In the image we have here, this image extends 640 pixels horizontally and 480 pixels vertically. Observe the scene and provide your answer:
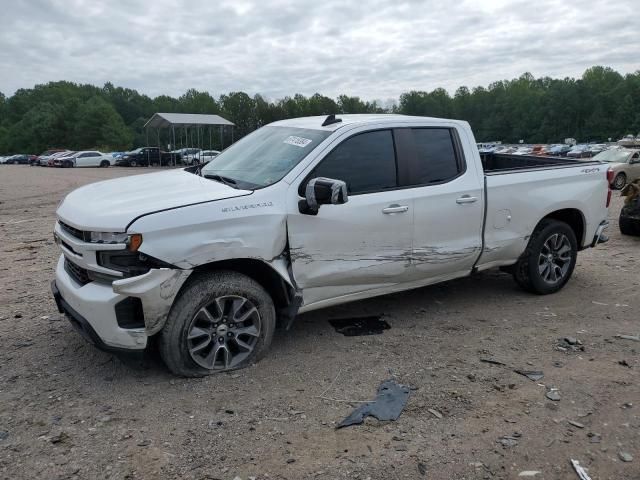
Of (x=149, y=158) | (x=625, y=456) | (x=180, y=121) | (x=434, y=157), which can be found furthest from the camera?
(x=149, y=158)

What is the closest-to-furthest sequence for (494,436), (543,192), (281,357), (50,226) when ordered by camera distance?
(494,436) < (281,357) < (543,192) < (50,226)

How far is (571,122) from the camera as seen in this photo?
121 metres

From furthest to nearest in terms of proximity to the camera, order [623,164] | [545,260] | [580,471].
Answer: [623,164] < [545,260] < [580,471]

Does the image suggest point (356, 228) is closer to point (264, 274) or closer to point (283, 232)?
Result: point (283, 232)

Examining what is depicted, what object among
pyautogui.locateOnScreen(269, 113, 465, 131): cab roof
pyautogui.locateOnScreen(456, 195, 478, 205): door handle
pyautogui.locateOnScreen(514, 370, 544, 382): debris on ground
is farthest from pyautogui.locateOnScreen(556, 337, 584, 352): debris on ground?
→ pyautogui.locateOnScreen(269, 113, 465, 131): cab roof

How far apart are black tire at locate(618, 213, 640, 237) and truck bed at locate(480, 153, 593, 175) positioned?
344cm

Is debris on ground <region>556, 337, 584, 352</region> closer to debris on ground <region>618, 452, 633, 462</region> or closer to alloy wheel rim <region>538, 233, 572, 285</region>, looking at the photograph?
alloy wheel rim <region>538, 233, 572, 285</region>

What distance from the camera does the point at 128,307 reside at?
3.62 m

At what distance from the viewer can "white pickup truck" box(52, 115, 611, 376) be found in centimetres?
364

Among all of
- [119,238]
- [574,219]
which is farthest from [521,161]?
[119,238]

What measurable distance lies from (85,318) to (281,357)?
148 centimetres

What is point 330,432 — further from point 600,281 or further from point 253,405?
point 600,281

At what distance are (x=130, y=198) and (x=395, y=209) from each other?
2.06 metres

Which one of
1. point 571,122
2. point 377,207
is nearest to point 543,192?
point 377,207
